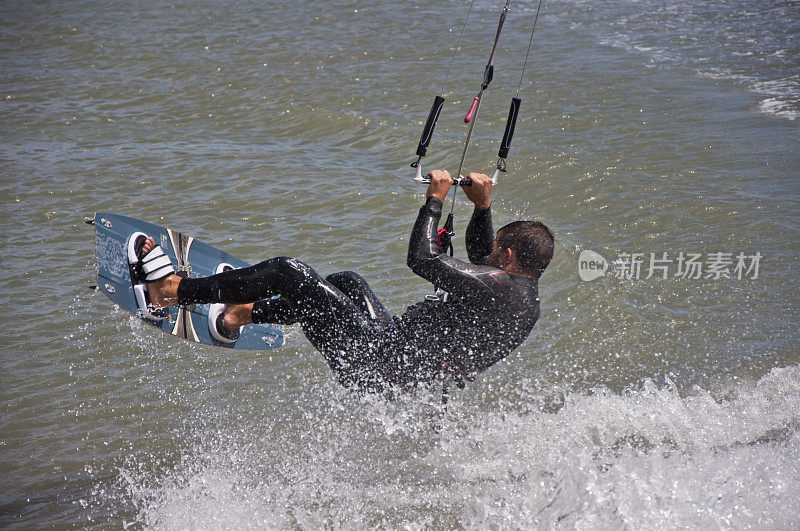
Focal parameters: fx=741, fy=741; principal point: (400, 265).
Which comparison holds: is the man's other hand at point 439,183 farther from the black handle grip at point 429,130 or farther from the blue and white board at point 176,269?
the blue and white board at point 176,269

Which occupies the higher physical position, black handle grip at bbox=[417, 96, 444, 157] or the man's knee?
black handle grip at bbox=[417, 96, 444, 157]

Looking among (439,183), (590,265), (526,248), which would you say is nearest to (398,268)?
(590,265)

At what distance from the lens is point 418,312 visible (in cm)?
395

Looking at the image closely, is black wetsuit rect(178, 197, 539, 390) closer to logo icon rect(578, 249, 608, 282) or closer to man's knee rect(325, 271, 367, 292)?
man's knee rect(325, 271, 367, 292)

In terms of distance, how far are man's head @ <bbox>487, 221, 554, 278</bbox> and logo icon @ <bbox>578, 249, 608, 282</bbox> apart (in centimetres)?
272

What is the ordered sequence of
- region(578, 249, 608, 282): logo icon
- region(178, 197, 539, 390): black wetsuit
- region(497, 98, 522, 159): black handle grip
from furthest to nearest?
region(578, 249, 608, 282): logo icon, region(497, 98, 522, 159): black handle grip, region(178, 197, 539, 390): black wetsuit

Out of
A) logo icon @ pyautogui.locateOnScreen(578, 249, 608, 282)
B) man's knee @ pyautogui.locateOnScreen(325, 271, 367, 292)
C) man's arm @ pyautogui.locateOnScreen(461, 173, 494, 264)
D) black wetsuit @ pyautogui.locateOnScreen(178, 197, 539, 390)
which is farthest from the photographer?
logo icon @ pyautogui.locateOnScreen(578, 249, 608, 282)

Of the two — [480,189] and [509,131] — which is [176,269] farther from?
[509,131]

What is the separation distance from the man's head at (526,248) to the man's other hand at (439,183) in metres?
0.39

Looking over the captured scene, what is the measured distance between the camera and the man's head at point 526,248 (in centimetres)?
366

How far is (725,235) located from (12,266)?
638 centimetres

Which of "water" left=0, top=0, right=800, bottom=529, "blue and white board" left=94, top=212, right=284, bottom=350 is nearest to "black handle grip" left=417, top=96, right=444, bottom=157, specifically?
"water" left=0, top=0, right=800, bottom=529

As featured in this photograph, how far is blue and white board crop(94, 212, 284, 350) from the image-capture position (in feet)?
14.7

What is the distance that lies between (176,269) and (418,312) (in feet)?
6.00
